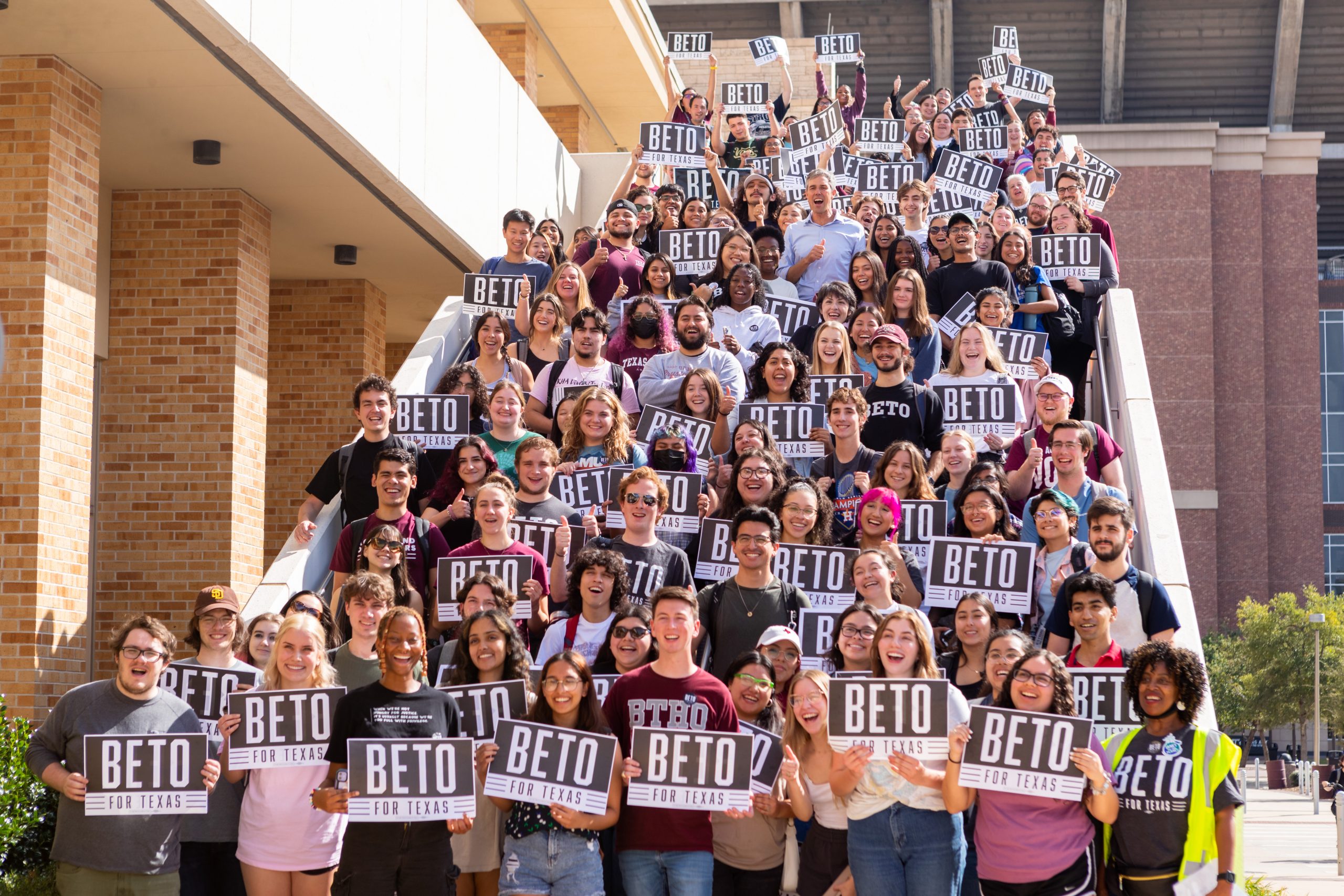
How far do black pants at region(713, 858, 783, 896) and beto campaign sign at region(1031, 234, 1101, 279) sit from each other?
7.35m

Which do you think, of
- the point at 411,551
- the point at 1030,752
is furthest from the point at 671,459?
the point at 1030,752

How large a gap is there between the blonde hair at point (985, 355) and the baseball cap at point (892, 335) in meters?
0.33

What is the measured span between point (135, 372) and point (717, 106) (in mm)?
8776

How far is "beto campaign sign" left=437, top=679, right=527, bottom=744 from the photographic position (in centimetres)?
685

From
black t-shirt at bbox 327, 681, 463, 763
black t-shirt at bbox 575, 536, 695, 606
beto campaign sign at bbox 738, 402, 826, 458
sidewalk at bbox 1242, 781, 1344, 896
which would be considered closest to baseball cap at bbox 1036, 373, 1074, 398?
beto campaign sign at bbox 738, 402, 826, 458

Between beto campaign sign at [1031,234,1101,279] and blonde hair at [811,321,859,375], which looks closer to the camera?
blonde hair at [811,321,859,375]

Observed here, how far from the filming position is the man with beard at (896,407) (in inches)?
396

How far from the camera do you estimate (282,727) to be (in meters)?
6.74

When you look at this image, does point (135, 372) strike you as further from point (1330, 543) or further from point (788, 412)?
point (1330, 543)

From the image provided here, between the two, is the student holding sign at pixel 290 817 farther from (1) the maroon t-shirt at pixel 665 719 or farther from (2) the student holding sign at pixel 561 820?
(1) the maroon t-shirt at pixel 665 719

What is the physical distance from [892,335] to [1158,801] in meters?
4.62

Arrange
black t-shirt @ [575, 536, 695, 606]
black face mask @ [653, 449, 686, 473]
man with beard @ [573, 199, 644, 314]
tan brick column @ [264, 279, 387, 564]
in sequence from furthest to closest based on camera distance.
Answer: tan brick column @ [264, 279, 387, 564] < man with beard @ [573, 199, 644, 314] < black face mask @ [653, 449, 686, 473] < black t-shirt @ [575, 536, 695, 606]

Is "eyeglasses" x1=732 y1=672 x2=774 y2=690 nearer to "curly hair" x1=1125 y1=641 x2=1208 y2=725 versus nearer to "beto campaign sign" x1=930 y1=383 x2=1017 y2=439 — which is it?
"curly hair" x1=1125 y1=641 x2=1208 y2=725

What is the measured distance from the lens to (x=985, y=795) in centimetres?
633
